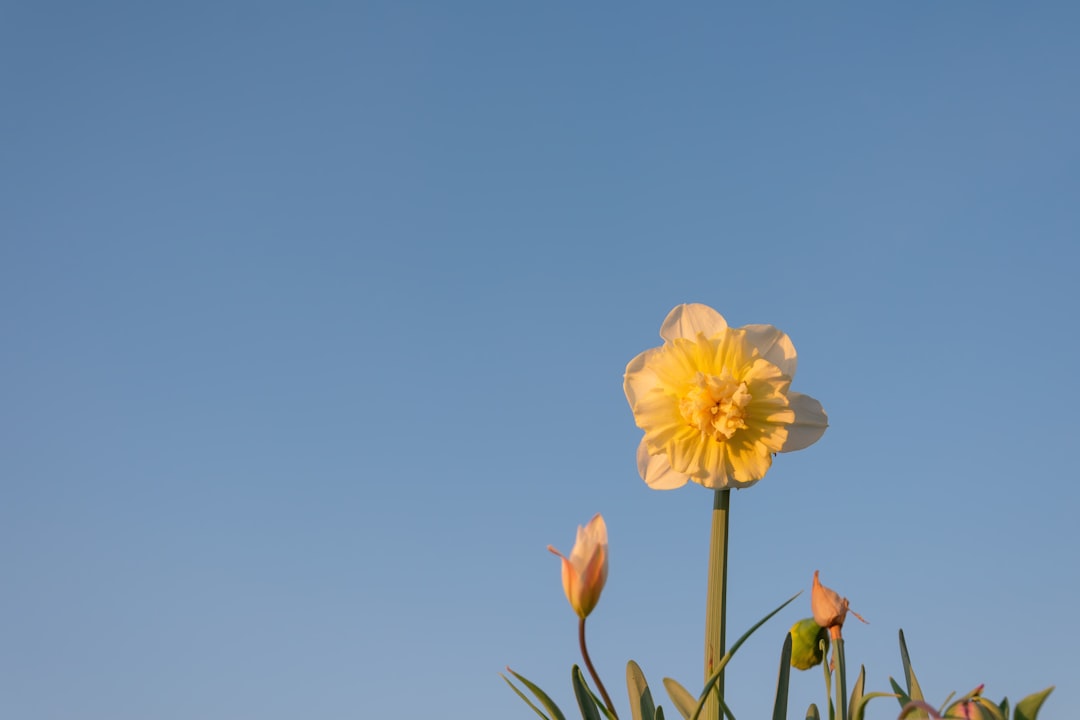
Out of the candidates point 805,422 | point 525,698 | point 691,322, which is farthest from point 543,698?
point 691,322

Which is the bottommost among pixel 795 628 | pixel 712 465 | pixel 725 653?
pixel 725 653

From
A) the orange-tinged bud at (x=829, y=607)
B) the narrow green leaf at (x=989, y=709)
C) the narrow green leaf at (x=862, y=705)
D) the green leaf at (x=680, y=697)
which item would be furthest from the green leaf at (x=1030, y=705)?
the green leaf at (x=680, y=697)

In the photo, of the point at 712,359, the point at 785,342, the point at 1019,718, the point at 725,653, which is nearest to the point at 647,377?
the point at 712,359

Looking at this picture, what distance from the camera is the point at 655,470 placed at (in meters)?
3.03

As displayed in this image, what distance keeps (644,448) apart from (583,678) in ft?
2.34

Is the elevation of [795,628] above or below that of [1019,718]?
above

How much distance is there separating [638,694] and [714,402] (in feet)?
3.06

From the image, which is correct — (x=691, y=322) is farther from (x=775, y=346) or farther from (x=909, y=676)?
(x=909, y=676)

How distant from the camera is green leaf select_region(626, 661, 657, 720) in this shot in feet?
9.70

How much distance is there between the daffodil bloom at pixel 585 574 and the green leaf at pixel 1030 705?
1112 millimetres

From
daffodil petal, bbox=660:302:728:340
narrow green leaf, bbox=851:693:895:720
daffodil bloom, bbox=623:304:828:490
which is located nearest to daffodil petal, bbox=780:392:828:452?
daffodil bloom, bbox=623:304:828:490

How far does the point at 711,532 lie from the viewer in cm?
280

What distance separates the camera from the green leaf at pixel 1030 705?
2.35 m

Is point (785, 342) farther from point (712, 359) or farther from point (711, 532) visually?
point (711, 532)
